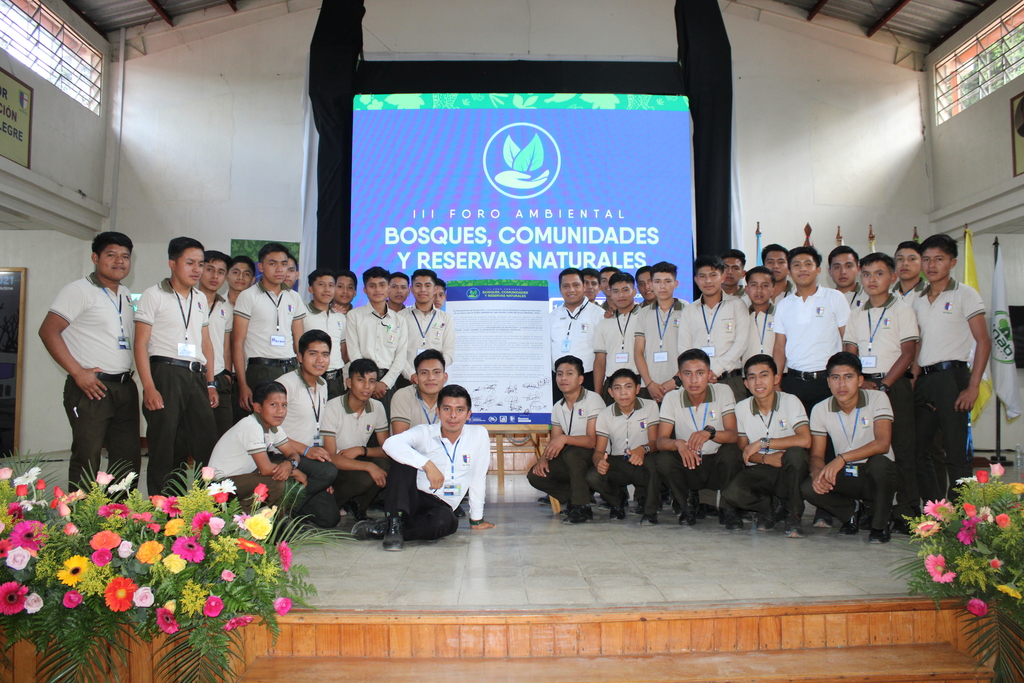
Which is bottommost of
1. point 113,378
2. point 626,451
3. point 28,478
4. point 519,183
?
point 626,451

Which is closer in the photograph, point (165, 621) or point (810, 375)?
point (165, 621)

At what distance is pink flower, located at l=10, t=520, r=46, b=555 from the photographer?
1715 millimetres

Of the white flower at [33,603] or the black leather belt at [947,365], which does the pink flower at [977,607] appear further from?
the white flower at [33,603]

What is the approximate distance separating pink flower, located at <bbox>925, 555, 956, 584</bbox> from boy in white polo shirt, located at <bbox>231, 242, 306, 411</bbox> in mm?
3119

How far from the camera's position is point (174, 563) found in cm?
162

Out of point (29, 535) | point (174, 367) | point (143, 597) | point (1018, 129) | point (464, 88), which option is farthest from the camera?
point (1018, 129)

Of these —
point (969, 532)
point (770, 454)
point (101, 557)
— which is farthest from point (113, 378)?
point (969, 532)

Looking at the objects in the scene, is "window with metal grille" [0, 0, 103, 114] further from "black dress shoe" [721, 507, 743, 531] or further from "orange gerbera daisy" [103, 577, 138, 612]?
"black dress shoe" [721, 507, 743, 531]

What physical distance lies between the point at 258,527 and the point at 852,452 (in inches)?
105

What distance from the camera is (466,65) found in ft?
20.9

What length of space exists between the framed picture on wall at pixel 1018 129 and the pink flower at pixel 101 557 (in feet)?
27.5

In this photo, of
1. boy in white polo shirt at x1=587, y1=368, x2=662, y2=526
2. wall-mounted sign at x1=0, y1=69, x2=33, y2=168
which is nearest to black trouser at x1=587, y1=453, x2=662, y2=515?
boy in white polo shirt at x1=587, y1=368, x2=662, y2=526

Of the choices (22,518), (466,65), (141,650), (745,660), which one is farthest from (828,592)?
(466,65)

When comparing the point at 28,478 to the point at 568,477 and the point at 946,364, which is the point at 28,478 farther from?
the point at 946,364
